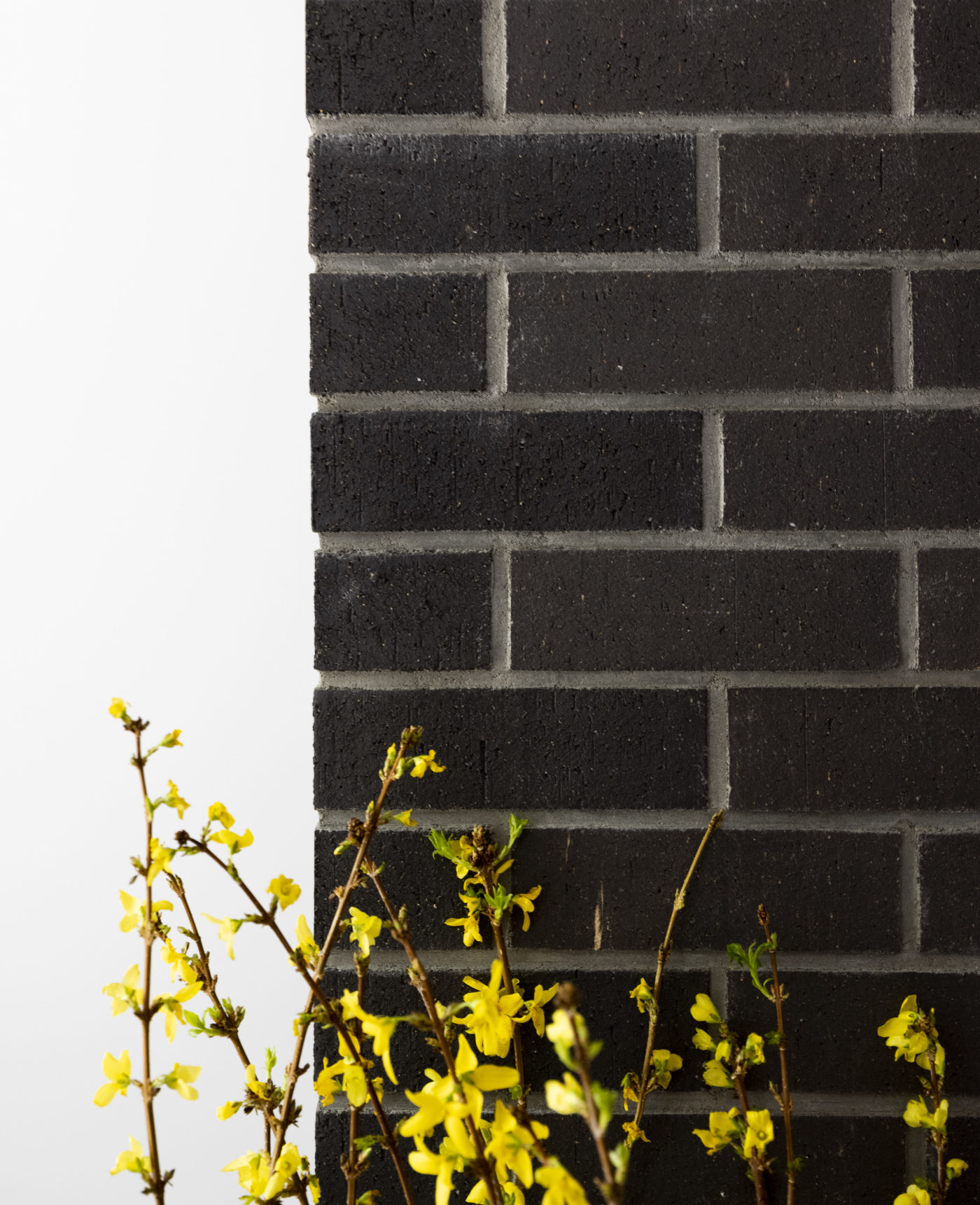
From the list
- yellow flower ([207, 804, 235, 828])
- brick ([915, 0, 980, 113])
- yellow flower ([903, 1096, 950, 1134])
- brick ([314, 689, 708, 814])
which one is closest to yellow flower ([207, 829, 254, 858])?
yellow flower ([207, 804, 235, 828])

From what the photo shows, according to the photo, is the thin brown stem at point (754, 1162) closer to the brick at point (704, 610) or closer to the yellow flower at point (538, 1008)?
the yellow flower at point (538, 1008)

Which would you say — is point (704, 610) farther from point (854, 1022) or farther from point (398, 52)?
point (398, 52)

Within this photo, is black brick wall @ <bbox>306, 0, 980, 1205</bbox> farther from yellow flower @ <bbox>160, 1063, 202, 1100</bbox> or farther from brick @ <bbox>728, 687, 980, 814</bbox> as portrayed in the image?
yellow flower @ <bbox>160, 1063, 202, 1100</bbox>

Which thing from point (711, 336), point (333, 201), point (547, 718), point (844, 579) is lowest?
point (547, 718)

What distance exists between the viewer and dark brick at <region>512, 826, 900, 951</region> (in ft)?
2.61

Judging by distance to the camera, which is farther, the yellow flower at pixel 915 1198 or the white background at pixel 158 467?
the white background at pixel 158 467

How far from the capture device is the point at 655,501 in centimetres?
80

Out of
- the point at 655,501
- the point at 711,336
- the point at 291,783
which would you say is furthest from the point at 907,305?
the point at 291,783

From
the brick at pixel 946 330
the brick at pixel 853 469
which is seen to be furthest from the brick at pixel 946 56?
the brick at pixel 853 469

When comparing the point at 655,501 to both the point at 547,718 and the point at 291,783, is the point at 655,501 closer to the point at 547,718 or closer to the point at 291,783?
the point at 547,718

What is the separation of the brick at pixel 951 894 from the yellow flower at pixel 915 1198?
20 cm

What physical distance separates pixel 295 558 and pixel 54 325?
48 centimetres

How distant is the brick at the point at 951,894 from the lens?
79cm

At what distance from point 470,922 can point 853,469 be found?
549 millimetres
